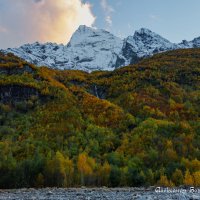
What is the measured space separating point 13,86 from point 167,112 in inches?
2288

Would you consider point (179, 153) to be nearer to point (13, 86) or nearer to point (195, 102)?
point (195, 102)

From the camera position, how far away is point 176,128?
141750 millimetres

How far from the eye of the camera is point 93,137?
142 metres

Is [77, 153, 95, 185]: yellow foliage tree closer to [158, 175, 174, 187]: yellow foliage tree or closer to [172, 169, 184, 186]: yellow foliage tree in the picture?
[158, 175, 174, 187]: yellow foliage tree

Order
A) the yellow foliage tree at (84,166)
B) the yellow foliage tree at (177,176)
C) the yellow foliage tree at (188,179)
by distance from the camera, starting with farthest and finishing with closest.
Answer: the yellow foliage tree at (84,166) < the yellow foliage tree at (177,176) < the yellow foliage tree at (188,179)

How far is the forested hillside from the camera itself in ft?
335

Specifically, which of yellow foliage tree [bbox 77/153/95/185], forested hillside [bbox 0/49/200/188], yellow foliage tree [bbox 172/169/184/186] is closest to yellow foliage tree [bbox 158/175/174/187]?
forested hillside [bbox 0/49/200/188]

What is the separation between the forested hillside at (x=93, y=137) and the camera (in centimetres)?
10200

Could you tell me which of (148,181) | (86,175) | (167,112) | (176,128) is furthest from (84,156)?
(167,112)

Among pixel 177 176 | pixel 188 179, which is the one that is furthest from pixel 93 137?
pixel 188 179

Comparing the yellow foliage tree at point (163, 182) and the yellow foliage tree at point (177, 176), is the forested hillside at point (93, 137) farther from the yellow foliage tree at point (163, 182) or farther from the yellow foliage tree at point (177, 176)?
the yellow foliage tree at point (177, 176)

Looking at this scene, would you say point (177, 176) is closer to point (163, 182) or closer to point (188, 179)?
point (188, 179)

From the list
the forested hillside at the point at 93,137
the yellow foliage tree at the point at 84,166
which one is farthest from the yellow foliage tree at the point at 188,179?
the yellow foliage tree at the point at 84,166

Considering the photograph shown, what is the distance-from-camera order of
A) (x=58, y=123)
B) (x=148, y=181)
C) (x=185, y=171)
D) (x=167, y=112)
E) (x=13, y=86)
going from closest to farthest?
(x=148, y=181)
(x=185, y=171)
(x=58, y=123)
(x=167, y=112)
(x=13, y=86)
